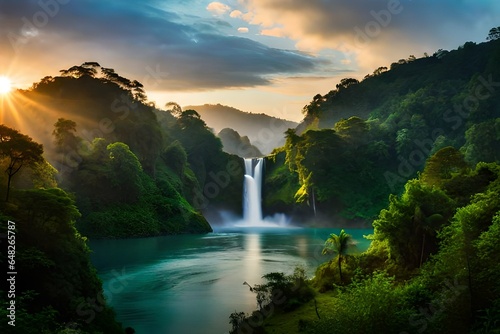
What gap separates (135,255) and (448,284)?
38.5 meters

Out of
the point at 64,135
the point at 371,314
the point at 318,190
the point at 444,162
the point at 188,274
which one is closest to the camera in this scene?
the point at 371,314

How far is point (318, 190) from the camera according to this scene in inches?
3406

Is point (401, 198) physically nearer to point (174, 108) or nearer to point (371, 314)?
point (371, 314)

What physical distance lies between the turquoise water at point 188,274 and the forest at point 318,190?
6.83 feet

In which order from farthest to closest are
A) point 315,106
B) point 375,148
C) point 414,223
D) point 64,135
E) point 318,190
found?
point 315,106 → point 375,148 → point 318,190 → point 64,135 → point 414,223

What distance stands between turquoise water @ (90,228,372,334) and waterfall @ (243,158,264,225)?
108ft

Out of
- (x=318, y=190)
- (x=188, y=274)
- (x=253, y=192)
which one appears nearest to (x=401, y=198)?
(x=188, y=274)

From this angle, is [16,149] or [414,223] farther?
[414,223]

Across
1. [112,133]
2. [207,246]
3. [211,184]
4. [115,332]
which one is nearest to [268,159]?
[211,184]

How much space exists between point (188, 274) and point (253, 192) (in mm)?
63065

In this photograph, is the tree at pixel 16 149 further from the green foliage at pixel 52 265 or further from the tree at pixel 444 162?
the tree at pixel 444 162

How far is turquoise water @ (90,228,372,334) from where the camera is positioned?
22781 mm

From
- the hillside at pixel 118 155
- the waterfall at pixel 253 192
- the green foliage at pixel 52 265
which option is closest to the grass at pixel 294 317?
the green foliage at pixel 52 265

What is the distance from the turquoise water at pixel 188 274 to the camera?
897 inches
